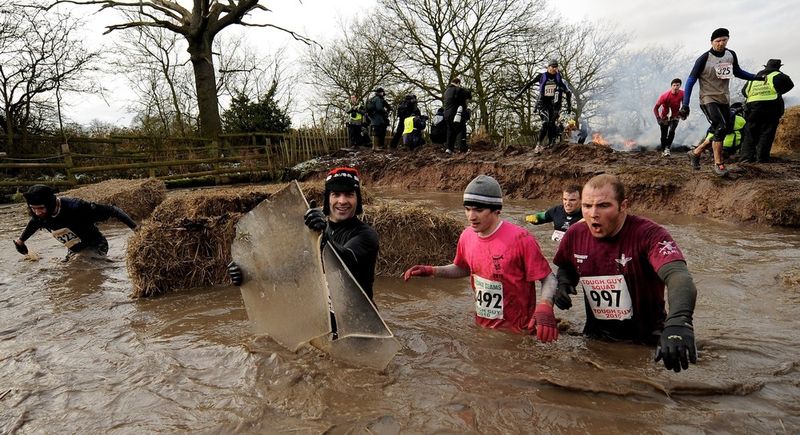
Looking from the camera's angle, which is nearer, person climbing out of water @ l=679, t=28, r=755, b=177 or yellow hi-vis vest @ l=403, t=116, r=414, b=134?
person climbing out of water @ l=679, t=28, r=755, b=177

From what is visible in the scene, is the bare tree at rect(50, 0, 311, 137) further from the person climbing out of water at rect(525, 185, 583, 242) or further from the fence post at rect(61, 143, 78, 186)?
the person climbing out of water at rect(525, 185, 583, 242)

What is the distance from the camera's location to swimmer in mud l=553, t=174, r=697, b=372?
2562mm

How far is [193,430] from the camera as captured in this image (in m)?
2.32

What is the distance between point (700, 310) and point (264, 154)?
1772cm

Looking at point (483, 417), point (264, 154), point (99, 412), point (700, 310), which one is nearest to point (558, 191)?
point (700, 310)

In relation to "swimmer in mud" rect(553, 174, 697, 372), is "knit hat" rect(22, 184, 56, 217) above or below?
above

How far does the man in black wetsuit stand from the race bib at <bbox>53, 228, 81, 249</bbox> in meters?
4.80

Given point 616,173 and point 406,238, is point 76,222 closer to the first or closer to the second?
point 406,238

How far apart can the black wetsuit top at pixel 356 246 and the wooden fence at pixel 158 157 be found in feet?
49.6

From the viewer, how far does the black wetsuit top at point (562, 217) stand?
16.9 ft

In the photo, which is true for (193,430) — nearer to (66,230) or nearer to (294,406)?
(294,406)

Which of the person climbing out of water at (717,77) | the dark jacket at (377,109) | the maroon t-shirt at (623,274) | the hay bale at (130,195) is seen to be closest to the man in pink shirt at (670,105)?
the person climbing out of water at (717,77)

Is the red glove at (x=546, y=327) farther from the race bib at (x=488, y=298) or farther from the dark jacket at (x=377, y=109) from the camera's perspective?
the dark jacket at (x=377, y=109)

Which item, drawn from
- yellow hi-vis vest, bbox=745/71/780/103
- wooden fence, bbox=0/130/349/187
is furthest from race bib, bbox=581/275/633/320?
wooden fence, bbox=0/130/349/187
